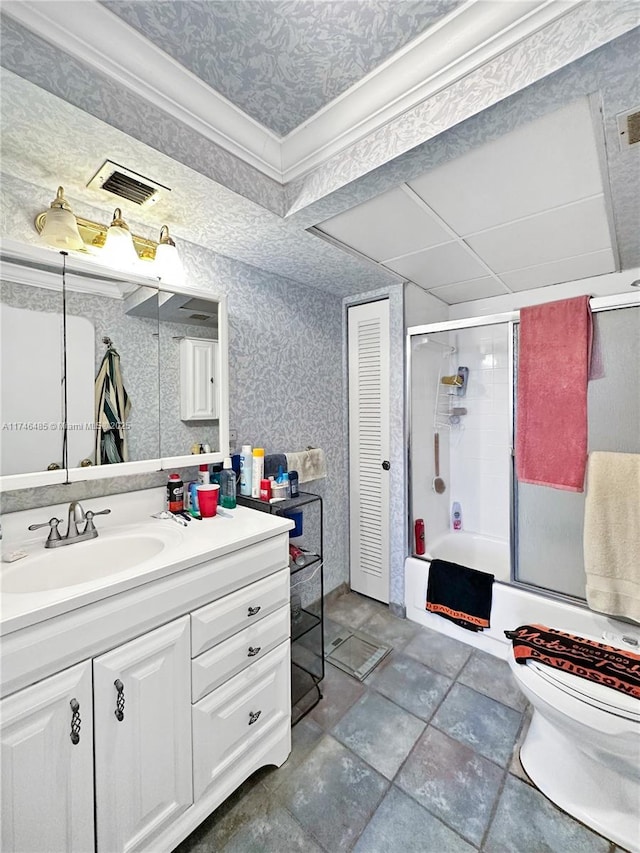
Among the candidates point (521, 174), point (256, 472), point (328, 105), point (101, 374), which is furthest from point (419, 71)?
point (256, 472)

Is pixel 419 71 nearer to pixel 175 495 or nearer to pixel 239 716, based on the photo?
pixel 175 495

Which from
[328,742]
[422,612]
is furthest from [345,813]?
[422,612]

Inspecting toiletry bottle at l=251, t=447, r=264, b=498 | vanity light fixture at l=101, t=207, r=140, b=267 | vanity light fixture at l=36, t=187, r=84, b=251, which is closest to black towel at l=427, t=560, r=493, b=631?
toiletry bottle at l=251, t=447, r=264, b=498

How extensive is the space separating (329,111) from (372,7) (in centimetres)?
29

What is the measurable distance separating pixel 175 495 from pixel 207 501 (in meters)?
0.17

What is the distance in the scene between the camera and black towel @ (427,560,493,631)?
Result: 189 cm

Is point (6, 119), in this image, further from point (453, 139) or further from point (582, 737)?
point (582, 737)

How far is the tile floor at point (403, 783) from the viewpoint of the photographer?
3.48 feet

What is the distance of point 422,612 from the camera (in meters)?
2.13

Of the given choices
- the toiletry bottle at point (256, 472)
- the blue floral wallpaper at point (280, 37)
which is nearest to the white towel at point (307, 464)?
the toiletry bottle at point (256, 472)

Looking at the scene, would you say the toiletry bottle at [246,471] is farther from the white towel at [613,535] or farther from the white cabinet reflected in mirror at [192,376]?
the white towel at [613,535]

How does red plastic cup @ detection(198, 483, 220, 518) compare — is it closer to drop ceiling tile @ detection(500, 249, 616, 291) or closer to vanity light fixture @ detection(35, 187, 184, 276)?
vanity light fixture @ detection(35, 187, 184, 276)

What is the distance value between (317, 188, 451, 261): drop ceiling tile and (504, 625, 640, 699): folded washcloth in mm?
1712

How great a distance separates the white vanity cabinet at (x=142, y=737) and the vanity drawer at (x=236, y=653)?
0.04 metres
